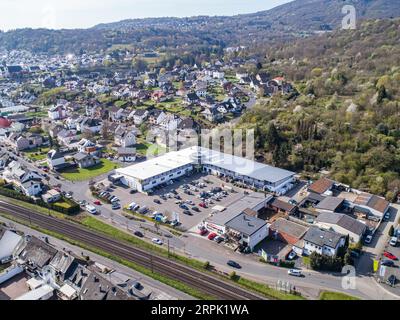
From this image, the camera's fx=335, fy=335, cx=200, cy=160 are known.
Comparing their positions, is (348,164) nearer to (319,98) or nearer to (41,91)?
(319,98)

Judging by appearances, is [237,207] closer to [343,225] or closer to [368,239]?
[343,225]

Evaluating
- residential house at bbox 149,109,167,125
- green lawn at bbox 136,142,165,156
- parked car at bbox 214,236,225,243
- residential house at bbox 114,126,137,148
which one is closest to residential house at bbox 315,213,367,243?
parked car at bbox 214,236,225,243

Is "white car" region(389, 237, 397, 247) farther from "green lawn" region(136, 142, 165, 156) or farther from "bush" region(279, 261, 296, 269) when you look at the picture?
"green lawn" region(136, 142, 165, 156)

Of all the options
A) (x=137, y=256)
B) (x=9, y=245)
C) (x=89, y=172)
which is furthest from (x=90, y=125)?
(x=137, y=256)

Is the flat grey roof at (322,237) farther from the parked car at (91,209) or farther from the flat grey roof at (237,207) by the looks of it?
the parked car at (91,209)
